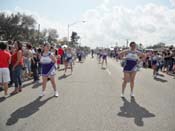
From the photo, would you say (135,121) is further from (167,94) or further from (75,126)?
(167,94)

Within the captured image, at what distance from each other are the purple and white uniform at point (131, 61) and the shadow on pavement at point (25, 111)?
3.02 meters

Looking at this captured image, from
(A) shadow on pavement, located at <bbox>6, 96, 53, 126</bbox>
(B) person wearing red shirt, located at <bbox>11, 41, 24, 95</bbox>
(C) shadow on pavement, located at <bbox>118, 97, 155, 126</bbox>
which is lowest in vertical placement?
(C) shadow on pavement, located at <bbox>118, 97, 155, 126</bbox>

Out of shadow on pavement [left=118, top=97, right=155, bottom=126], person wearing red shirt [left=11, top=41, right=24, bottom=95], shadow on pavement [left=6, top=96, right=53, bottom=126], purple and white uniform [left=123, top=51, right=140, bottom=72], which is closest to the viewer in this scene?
shadow on pavement [left=6, top=96, right=53, bottom=126]

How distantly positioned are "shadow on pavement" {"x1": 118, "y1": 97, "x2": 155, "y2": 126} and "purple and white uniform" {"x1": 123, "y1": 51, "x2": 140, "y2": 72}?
4.86 feet

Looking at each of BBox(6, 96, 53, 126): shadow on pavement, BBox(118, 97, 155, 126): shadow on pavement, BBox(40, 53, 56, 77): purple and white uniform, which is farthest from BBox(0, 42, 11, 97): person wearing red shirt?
BBox(118, 97, 155, 126): shadow on pavement

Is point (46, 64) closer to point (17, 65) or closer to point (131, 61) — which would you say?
point (17, 65)

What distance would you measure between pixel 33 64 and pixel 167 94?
259 inches

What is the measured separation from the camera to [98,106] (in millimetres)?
8141

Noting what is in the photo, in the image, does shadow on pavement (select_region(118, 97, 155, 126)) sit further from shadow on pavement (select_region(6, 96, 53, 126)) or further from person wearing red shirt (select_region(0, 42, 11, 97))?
person wearing red shirt (select_region(0, 42, 11, 97))

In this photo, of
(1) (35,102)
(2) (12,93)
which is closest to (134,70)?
(1) (35,102)

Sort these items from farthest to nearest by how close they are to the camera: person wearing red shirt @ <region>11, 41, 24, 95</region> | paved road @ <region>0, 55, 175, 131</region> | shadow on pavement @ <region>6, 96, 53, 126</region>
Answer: person wearing red shirt @ <region>11, 41, 24, 95</region>, shadow on pavement @ <region>6, 96, 53, 126</region>, paved road @ <region>0, 55, 175, 131</region>

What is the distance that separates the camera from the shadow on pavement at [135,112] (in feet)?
22.4

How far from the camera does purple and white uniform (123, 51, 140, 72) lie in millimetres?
9828

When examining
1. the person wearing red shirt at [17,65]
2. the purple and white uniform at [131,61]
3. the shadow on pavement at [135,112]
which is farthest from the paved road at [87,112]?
the purple and white uniform at [131,61]
